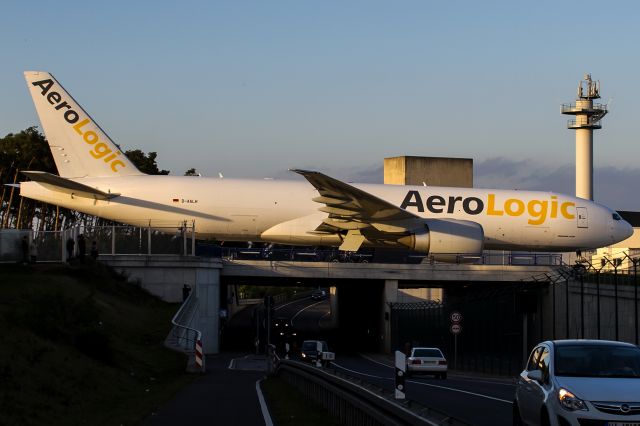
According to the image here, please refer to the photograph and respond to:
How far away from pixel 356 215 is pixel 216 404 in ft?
98.4

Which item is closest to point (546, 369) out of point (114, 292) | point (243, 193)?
point (114, 292)

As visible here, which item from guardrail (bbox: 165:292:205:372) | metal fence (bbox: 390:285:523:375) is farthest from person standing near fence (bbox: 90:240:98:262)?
metal fence (bbox: 390:285:523:375)

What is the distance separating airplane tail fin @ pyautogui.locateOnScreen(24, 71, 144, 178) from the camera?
169 feet

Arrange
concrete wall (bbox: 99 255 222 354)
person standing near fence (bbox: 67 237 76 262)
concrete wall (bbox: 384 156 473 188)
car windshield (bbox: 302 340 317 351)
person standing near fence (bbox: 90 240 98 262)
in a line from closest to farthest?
person standing near fence (bbox: 67 237 76 262)
person standing near fence (bbox: 90 240 98 262)
car windshield (bbox: 302 340 317 351)
concrete wall (bbox: 99 255 222 354)
concrete wall (bbox: 384 156 473 188)

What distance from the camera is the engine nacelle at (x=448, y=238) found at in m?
47.4

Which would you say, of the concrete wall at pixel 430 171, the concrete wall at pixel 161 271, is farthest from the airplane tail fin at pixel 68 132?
the concrete wall at pixel 430 171

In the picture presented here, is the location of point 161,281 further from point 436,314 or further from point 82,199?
point 436,314

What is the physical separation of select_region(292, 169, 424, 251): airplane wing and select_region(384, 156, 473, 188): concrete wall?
51.2 m

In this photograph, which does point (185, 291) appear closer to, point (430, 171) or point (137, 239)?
point (137, 239)

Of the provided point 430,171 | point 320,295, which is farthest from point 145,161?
point 320,295

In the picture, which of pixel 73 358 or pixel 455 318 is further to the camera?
pixel 455 318

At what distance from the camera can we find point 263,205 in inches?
2002

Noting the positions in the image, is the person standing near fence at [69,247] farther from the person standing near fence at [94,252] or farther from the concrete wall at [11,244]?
the concrete wall at [11,244]

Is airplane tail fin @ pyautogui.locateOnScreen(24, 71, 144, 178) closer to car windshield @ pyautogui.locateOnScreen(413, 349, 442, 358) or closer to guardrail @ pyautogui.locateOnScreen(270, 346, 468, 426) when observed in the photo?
car windshield @ pyautogui.locateOnScreen(413, 349, 442, 358)
